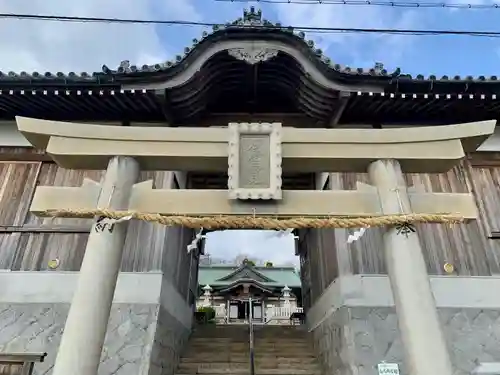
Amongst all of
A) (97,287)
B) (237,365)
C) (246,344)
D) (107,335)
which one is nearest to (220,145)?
(97,287)

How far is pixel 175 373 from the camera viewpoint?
7133mm

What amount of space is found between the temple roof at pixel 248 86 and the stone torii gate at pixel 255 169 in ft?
7.37

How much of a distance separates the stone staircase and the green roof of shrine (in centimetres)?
1692

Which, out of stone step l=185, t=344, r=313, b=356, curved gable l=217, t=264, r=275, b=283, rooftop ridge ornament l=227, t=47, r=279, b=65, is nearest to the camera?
rooftop ridge ornament l=227, t=47, r=279, b=65

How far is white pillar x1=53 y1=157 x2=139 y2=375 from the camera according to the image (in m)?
3.53

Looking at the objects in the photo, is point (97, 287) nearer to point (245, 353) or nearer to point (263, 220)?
point (263, 220)

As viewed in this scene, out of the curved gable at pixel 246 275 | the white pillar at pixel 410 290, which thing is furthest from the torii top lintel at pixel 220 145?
the curved gable at pixel 246 275

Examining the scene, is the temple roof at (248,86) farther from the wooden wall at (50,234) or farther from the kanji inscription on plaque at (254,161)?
the kanji inscription on plaque at (254,161)

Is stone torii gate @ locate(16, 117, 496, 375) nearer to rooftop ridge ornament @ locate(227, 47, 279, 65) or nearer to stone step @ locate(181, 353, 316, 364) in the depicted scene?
rooftop ridge ornament @ locate(227, 47, 279, 65)

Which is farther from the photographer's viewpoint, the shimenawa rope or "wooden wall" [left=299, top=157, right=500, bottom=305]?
"wooden wall" [left=299, top=157, right=500, bottom=305]

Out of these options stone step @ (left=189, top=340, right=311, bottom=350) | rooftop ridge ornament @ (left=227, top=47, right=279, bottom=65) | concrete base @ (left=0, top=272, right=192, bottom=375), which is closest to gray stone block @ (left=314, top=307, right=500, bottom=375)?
stone step @ (left=189, top=340, right=311, bottom=350)

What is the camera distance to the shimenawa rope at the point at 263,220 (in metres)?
4.12

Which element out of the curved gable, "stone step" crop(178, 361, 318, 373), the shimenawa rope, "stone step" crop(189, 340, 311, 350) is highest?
the curved gable

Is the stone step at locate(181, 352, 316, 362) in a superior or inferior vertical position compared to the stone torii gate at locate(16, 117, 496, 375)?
inferior
